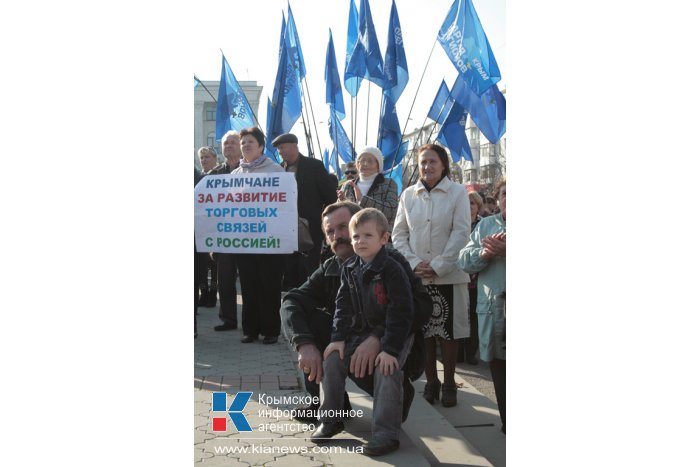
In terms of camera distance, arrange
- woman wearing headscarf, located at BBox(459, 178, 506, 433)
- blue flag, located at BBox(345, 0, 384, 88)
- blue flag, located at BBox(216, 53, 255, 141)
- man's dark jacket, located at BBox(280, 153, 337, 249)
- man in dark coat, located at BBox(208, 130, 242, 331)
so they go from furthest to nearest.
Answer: man's dark jacket, located at BBox(280, 153, 337, 249)
blue flag, located at BBox(345, 0, 384, 88)
man in dark coat, located at BBox(208, 130, 242, 331)
blue flag, located at BBox(216, 53, 255, 141)
woman wearing headscarf, located at BBox(459, 178, 506, 433)

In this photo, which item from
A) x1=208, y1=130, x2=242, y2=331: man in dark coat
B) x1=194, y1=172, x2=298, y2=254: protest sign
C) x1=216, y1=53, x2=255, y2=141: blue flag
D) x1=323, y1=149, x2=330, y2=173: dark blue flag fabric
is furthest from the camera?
x1=323, y1=149, x2=330, y2=173: dark blue flag fabric

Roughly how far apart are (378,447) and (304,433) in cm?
36

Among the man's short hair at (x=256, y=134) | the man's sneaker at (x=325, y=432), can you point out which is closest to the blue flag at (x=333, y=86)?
the man's short hair at (x=256, y=134)

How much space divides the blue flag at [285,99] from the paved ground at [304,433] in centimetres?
142

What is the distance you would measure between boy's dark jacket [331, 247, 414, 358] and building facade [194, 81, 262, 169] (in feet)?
2.99

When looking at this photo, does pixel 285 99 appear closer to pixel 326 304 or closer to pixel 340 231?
pixel 340 231

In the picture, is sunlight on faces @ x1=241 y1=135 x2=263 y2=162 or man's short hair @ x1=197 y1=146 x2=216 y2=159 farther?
sunlight on faces @ x1=241 y1=135 x2=263 y2=162

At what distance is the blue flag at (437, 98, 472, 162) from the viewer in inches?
189

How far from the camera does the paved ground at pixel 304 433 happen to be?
294cm

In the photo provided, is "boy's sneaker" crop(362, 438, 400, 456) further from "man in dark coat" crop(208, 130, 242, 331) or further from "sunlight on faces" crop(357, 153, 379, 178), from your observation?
"sunlight on faces" crop(357, 153, 379, 178)

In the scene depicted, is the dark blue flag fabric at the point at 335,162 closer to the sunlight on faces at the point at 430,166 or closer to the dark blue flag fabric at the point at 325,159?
the dark blue flag fabric at the point at 325,159

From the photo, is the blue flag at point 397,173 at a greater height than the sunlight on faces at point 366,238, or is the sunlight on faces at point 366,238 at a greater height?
the blue flag at point 397,173

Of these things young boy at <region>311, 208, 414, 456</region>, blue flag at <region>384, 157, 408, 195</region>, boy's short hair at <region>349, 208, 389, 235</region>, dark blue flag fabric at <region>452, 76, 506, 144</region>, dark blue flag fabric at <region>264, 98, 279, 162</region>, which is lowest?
young boy at <region>311, 208, 414, 456</region>

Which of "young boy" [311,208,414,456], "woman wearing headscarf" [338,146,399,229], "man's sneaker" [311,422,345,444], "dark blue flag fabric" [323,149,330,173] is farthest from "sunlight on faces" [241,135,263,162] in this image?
"man's sneaker" [311,422,345,444]
